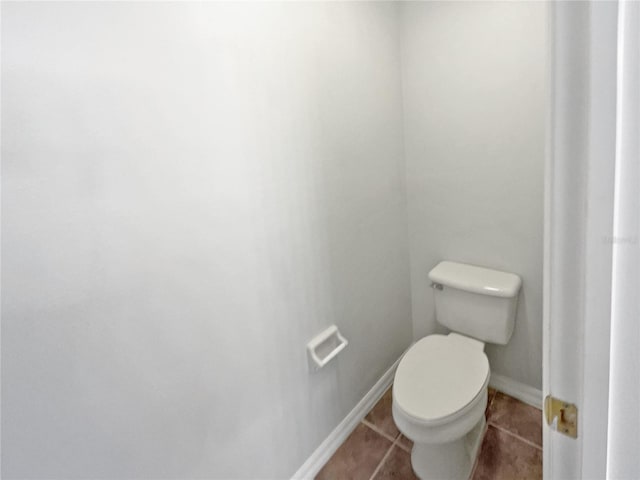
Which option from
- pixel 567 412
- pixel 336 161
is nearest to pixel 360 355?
pixel 336 161

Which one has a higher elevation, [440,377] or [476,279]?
[476,279]

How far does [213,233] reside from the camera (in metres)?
1.01

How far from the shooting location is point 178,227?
936mm

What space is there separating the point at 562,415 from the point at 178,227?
92 centimetres

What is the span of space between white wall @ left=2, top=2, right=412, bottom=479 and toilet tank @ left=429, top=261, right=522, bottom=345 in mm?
263

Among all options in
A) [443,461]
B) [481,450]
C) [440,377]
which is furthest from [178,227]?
[481,450]

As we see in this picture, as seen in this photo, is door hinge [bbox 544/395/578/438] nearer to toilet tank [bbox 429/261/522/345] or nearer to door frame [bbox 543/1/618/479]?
door frame [bbox 543/1/618/479]

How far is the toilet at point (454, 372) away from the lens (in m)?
1.21

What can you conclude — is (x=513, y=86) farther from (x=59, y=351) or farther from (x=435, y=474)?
(x=59, y=351)

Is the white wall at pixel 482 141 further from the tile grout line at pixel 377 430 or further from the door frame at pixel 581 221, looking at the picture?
the door frame at pixel 581 221

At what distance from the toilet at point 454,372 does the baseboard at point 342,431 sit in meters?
0.33

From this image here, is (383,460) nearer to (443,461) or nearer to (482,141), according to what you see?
(443,461)

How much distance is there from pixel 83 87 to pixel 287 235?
0.72 meters

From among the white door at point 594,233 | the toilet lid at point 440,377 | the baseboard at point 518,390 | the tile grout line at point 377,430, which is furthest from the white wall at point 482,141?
the white door at point 594,233
